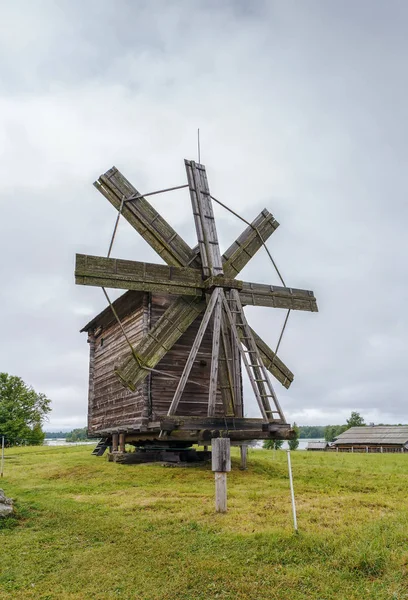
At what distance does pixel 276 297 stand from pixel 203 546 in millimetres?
10342

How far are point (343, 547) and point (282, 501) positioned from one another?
3854 mm

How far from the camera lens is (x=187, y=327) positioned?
624 inches

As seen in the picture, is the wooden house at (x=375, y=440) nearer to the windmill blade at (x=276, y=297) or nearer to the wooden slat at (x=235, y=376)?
the windmill blade at (x=276, y=297)

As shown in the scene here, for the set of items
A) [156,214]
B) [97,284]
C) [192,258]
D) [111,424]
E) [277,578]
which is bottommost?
[277,578]

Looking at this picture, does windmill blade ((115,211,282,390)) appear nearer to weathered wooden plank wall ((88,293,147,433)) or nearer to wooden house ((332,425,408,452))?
weathered wooden plank wall ((88,293,147,433))

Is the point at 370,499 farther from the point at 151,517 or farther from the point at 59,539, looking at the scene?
the point at 59,539

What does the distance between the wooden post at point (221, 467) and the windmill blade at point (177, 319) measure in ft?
13.9

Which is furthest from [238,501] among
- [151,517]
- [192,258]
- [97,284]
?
[192,258]

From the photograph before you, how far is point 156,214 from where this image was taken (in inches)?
637

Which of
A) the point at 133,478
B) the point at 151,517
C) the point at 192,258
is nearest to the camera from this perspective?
the point at 151,517

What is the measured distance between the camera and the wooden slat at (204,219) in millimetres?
15516

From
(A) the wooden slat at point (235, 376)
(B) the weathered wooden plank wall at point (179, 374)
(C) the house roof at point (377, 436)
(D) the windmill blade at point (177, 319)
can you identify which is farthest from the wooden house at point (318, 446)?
(A) the wooden slat at point (235, 376)

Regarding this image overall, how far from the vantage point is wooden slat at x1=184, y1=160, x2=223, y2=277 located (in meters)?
15.5

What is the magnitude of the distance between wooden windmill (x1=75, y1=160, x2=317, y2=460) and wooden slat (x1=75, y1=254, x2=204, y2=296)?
1.1 inches
